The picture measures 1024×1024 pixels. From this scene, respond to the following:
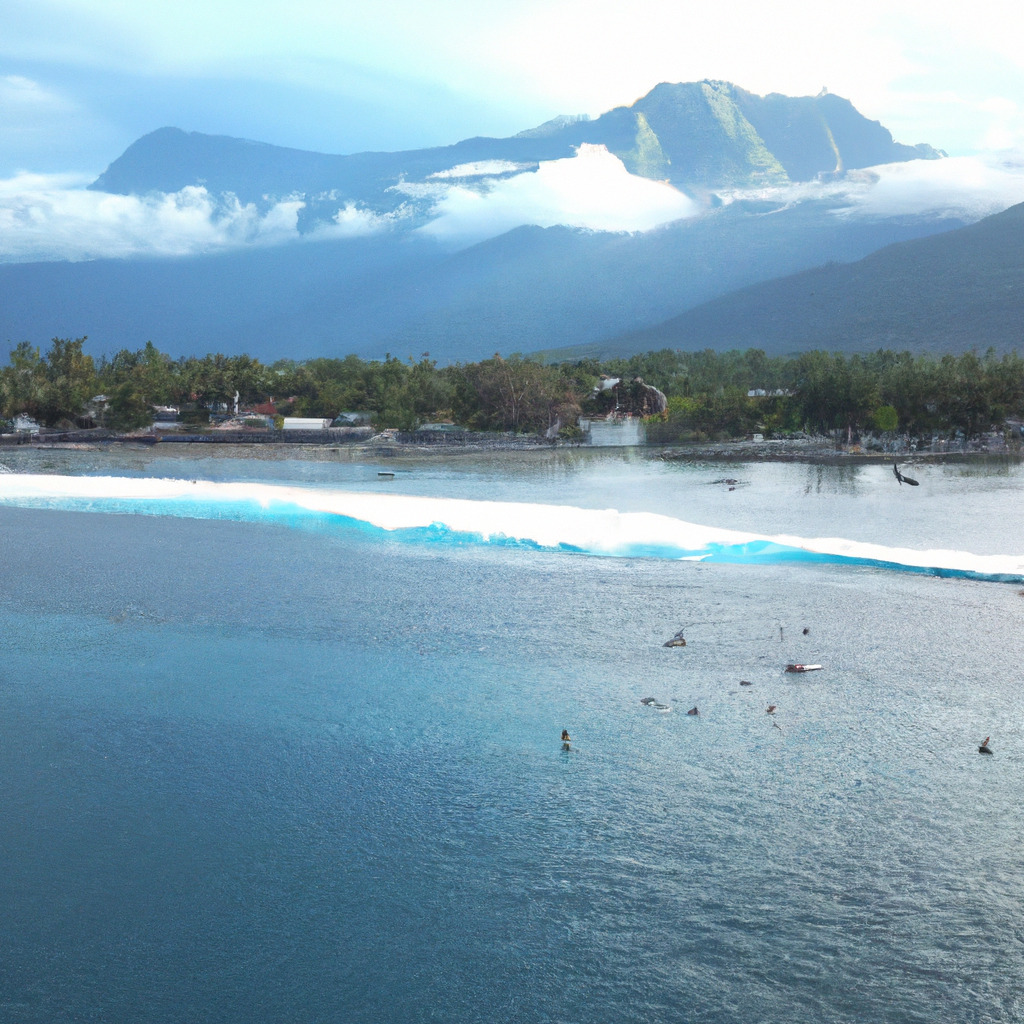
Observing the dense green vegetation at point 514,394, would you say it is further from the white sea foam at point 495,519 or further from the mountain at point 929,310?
the mountain at point 929,310

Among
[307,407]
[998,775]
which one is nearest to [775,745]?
[998,775]

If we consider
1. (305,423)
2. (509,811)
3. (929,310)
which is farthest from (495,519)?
(929,310)

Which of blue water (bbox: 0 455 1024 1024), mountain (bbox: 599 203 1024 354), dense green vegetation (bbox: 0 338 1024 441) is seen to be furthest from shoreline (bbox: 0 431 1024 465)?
mountain (bbox: 599 203 1024 354)

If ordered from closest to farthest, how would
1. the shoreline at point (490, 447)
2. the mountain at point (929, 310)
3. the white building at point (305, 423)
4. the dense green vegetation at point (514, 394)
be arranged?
the shoreline at point (490, 447) < the dense green vegetation at point (514, 394) < the white building at point (305, 423) < the mountain at point (929, 310)

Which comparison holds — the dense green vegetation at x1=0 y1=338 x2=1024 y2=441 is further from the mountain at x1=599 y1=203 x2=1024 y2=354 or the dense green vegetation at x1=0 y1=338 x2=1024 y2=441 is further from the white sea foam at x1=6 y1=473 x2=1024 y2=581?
the mountain at x1=599 y1=203 x2=1024 y2=354

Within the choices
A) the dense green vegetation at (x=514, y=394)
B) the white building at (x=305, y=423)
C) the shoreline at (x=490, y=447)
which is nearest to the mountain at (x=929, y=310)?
the dense green vegetation at (x=514, y=394)

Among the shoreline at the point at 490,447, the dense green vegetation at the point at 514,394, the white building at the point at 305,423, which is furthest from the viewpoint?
the white building at the point at 305,423
